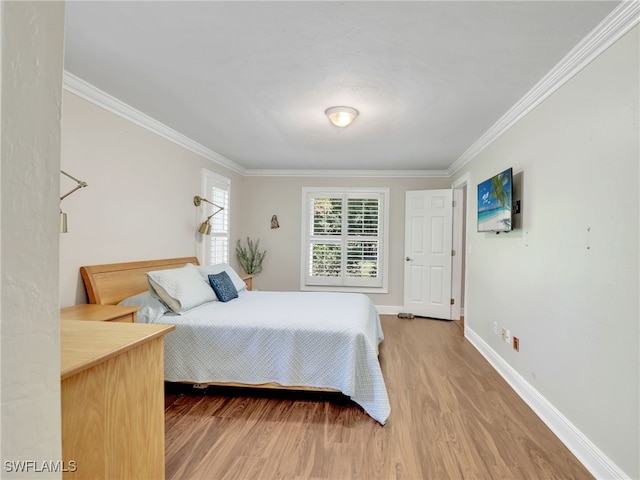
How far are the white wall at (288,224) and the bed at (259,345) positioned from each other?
278 cm

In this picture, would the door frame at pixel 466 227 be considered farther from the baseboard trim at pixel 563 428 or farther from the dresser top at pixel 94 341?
the dresser top at pixel 94 341

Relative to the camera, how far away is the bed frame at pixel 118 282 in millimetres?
2482

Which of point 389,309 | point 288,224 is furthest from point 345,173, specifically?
point 389,309

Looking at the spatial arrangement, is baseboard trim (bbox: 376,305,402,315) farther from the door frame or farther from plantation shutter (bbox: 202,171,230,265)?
plantation shutter (bbox: 202,171,230,265)

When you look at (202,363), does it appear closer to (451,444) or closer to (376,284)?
(451,444)

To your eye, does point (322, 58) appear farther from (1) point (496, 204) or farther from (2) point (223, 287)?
(2) point (223, 287)

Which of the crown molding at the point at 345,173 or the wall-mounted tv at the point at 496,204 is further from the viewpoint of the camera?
the crown molding at the point at 345,173

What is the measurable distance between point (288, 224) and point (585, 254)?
4199 millimetres

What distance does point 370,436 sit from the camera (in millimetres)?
2041

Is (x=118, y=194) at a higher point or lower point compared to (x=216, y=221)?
higher

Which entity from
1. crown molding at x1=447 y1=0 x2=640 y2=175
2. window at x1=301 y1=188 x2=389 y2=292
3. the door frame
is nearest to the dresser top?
crown molding at x1=447 y1=0 x2=640 y2=175

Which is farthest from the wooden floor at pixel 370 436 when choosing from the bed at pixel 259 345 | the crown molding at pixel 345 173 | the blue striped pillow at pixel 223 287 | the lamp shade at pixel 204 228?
the crown molding at pixel 345 173

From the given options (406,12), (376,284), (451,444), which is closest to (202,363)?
(451,444)

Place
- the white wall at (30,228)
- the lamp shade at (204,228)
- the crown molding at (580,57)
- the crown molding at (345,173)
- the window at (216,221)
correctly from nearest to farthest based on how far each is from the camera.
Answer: the white wall at (30,228), the crown molding at (580,57), the lamp shade at (204,228), the window at (216,221), the crown molding at (345,173)
